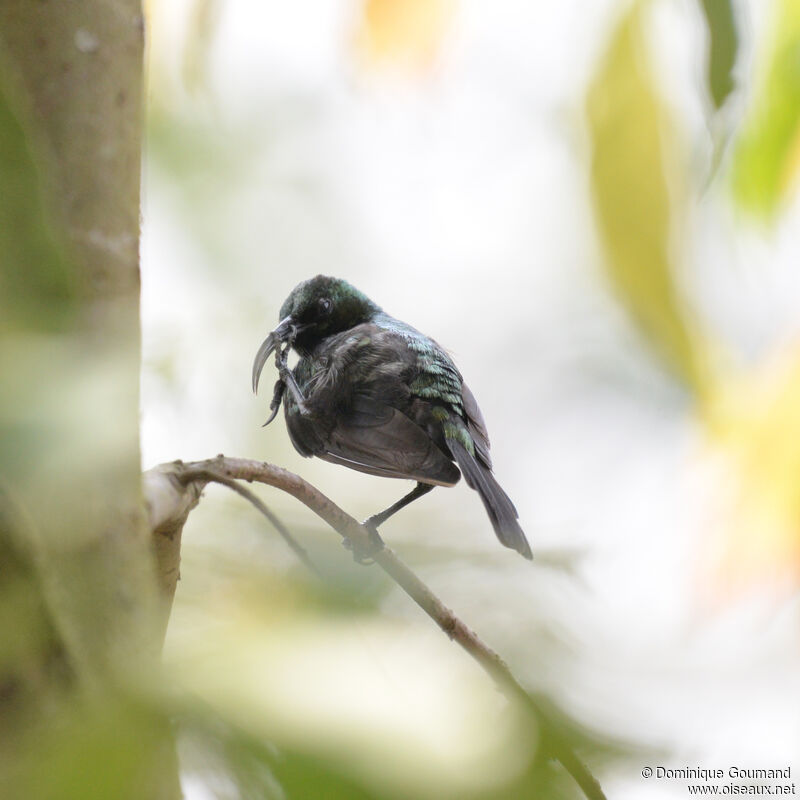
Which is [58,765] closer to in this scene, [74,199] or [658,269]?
[74,199]

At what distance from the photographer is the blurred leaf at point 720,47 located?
1.82ft

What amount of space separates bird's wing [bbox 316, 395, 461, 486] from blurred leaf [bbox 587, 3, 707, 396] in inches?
13.2

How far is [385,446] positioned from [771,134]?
2.10ft

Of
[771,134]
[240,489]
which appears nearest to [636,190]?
[771,134]

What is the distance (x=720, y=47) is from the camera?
0.58 metres

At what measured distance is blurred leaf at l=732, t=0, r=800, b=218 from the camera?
0.84 metres

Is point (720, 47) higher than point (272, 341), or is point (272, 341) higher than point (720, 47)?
point (720, 47)

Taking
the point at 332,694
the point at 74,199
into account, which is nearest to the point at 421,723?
the point at 332,694

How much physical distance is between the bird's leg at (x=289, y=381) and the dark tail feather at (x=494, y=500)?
23cm

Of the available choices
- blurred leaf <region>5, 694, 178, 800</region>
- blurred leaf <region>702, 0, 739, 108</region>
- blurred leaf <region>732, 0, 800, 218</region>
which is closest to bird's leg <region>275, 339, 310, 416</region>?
blurred leaf <region>732, 0, 800, 218</region>

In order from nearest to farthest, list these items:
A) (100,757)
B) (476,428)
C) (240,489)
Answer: (100,757) → (240,489) → (476,428)

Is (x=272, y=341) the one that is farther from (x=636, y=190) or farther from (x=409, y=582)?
(x=409, y=582)

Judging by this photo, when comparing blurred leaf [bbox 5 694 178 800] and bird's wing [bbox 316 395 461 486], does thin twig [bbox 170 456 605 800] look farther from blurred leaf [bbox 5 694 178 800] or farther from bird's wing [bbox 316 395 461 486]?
bird's wing [bbox 316 395 461 486]

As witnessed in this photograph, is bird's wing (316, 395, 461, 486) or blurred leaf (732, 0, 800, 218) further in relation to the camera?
bird's wing (316, 395, 461, 486)
